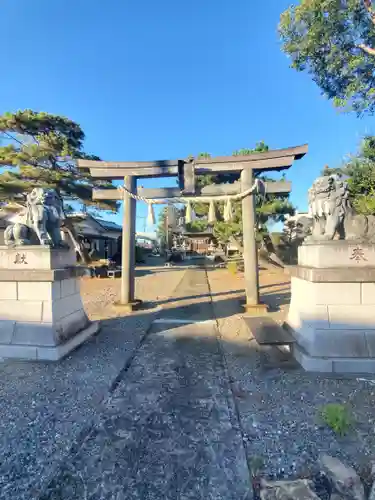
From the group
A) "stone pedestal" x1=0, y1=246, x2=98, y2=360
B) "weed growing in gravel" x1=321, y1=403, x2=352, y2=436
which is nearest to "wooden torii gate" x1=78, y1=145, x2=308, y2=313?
"stone pedestal" x1=0, y1=246, x2=98, y2=360

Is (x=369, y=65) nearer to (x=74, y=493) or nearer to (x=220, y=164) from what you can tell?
(x=220, y=164)

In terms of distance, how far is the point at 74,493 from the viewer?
6.32 ft

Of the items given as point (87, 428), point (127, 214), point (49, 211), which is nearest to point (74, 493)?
point (87, 428)

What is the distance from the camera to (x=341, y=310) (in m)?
3.83

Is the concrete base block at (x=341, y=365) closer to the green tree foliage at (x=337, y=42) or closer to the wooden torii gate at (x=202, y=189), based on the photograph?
the wooden torii gate at (x=202, y=189)

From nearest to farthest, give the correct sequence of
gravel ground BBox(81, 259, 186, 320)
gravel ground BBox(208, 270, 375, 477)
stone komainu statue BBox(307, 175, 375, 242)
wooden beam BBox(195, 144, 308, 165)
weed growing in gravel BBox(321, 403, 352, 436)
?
gravel ground BBox(208, 270, 375, 477), weed growing in gravel BBox(321, 403, 352, 436), stone komainu statue BBox(307, 175, 375, 242), wooden beam BBox(195, 144, 308, 165), gravel ground BBox(81, 259, 186, 320)

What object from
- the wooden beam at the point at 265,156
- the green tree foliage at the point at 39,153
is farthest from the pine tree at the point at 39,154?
the wooden beam at the point at 265,156

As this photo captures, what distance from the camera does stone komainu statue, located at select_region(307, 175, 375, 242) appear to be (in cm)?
411

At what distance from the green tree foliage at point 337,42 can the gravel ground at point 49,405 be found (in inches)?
344

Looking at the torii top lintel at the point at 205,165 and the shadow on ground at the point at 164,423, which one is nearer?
the shadow on ground at the point at 164,423

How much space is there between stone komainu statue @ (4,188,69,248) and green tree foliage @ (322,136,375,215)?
731cm

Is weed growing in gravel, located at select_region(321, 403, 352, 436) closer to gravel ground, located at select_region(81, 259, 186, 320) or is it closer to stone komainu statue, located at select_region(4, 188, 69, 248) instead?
stone komainu statue, located at select_region(4, 188, 69, 248)

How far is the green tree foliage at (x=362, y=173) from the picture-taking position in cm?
785

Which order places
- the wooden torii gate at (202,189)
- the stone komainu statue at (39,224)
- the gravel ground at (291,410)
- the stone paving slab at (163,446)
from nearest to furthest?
the stone paving slab at (163,446) < the gravel ground at (291,410) < the stone komainu statue at (39,224) < the wooden torii gate at (202,189)
